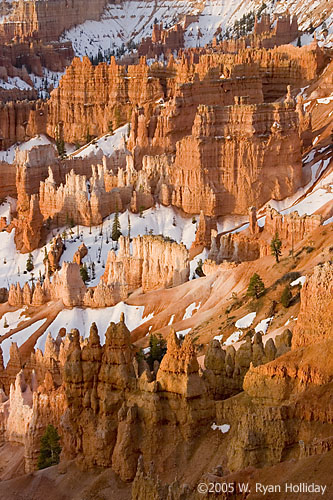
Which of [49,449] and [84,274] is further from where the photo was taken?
[84,274]

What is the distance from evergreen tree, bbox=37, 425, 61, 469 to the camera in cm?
5128

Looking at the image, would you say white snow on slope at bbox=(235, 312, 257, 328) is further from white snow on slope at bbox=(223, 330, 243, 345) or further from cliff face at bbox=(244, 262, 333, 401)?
cliff face at bbox=(244, 262, 333, 401)

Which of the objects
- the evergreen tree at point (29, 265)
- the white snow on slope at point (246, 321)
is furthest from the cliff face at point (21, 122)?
the white snow on slope at point (246, 321)

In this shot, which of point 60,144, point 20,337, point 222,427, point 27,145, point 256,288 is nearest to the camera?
point 222,427

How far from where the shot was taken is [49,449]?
5278 centimetres

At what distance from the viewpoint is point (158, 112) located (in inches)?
4656

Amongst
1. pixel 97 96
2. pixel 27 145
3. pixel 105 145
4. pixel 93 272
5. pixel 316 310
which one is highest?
pixel 316 310

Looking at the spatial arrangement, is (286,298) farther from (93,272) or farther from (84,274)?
(93,272)

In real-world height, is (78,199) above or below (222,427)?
below

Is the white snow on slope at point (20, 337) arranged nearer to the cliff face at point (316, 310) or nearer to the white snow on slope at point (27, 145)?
the cliff face at point (316, 310)

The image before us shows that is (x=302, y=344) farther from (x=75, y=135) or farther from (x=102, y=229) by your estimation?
(x=75, y=135)

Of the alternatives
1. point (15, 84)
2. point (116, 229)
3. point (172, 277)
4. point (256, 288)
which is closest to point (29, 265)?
point (116, 229)

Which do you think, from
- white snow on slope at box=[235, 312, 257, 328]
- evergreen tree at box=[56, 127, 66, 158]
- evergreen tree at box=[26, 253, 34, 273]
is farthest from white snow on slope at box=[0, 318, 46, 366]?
evergreen tree at box=[56, 127, 66, 158]

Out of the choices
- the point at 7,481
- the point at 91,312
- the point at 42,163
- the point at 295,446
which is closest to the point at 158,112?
the point at 42,163
